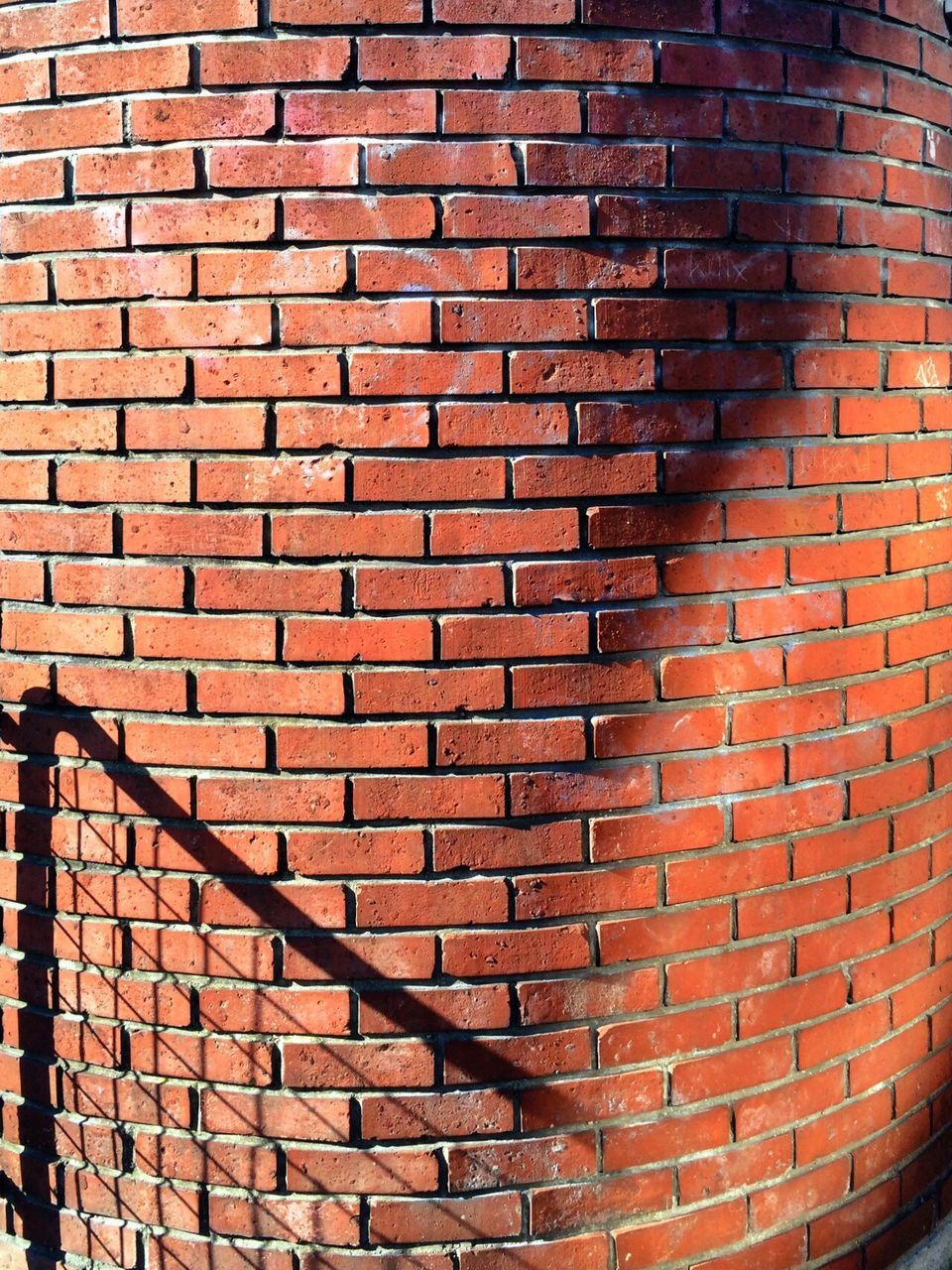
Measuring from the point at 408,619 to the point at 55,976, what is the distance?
0.97 metres

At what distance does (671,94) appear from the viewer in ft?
6.10

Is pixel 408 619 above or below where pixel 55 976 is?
above

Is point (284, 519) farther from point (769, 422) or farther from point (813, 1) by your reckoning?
point (813, 1)

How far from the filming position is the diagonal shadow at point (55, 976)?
1849mm

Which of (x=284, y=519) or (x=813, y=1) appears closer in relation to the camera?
(x=284, y=519)

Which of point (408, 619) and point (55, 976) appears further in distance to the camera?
point (55, 976)

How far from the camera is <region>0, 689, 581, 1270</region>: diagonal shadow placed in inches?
72.8

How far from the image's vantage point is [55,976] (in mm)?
1941

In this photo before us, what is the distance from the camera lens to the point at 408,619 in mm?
1816

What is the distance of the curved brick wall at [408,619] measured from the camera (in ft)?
5.90

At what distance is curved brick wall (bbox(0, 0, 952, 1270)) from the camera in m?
1.80

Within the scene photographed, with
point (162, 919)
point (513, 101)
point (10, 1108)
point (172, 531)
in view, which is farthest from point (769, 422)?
point (10, 1108)

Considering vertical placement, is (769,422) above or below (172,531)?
above

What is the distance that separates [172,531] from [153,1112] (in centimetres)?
107
